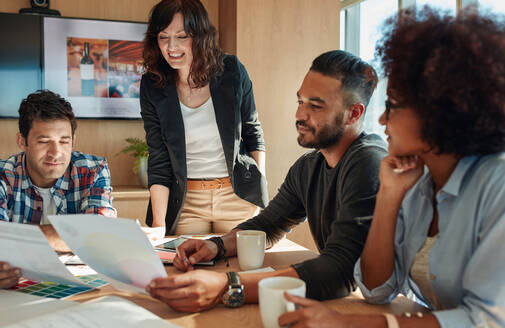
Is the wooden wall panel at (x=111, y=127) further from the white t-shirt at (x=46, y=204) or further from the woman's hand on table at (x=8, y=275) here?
the woman's hand on table at (x=8, y=275)

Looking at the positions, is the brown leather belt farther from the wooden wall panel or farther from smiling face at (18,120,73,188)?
the wooden wall panel

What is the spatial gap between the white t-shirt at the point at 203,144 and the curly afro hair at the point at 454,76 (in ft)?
3.81

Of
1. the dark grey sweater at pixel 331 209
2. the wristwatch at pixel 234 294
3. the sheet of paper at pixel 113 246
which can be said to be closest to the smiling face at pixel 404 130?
the dark grey sweater at pixel 331 209

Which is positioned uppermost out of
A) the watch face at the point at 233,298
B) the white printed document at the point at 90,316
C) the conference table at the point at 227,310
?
the white printed document at the point at 90,316

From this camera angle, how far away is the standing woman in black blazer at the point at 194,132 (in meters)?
1.95

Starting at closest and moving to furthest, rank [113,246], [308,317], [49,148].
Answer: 1. [308,317]
2. [113,246]
3. [49,148]

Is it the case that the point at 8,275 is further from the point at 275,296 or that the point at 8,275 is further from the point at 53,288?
the point at 275,296

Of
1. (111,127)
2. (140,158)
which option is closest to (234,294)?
(140,158)

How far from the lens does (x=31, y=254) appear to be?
40.1 inches

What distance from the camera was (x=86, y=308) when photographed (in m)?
0.84

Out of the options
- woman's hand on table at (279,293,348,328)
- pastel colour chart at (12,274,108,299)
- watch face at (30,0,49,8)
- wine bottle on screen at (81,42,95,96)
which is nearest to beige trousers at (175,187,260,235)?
pastel colour chart at (12,274,108,299)

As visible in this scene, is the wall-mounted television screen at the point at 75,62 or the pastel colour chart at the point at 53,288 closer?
the pastel colour chart at the point at 53,288

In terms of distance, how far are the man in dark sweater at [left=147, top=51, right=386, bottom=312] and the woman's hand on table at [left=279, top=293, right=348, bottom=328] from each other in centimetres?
21

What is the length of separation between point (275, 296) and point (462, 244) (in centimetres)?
38
